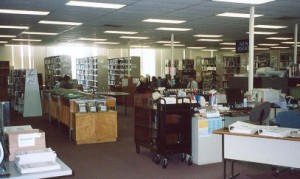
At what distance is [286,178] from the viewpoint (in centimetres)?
558

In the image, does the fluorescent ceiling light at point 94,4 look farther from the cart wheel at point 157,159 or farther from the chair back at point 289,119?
the chair back at point 289,119

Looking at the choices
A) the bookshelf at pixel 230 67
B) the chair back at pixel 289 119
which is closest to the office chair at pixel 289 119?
the chair back at pixel 289 119

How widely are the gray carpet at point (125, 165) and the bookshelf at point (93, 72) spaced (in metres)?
8.57

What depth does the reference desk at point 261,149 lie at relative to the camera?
4.69 m

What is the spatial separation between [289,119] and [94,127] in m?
4.35

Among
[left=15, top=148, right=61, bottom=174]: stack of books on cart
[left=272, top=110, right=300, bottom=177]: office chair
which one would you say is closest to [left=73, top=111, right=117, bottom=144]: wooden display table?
[left=272, top=110, right=300, bottom=177]: office chair

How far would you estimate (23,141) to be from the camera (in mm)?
3318

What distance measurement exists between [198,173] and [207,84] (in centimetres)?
1402

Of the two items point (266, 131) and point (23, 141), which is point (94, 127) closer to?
point (266, 131)

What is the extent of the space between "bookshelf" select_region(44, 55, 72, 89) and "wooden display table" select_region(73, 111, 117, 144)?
9.47 metres

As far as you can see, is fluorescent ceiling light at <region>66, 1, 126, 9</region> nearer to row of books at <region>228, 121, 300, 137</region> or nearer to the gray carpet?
the gray carpet

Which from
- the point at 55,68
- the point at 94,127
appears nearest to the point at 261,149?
the point at 94,127

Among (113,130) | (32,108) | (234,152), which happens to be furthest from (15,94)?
(234,152)

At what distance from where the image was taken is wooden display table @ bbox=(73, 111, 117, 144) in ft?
26.4
